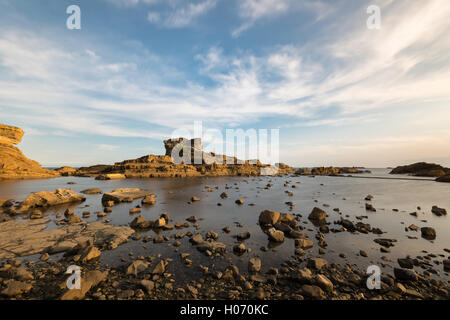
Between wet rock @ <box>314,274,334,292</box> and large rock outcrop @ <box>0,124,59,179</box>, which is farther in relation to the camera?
large rock outcrop @ <box>0,124,59,179</box>

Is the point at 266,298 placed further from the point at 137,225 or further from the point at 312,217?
the point at 312,217

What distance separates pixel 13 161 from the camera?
61406 mm

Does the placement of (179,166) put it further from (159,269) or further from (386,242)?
(386,242)

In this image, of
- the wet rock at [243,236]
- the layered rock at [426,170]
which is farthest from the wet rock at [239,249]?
the layered rock at [426,170]

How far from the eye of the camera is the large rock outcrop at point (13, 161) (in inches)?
2243

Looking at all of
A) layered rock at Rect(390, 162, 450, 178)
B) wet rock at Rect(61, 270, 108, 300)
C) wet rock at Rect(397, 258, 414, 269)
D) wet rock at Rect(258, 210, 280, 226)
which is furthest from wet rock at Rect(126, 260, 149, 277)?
layered rock at Rect(390, 162, 450, 178)

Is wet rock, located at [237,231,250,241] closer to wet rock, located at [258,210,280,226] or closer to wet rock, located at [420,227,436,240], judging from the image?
wet rock, located at [258,210,280,226]

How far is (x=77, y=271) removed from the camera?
6.81m

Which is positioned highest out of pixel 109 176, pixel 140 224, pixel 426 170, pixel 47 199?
pixel 426 170

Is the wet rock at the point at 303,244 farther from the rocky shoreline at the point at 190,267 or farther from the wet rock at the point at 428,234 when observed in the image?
the wet rock at the point at 428,234

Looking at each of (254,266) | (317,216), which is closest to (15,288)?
(254,266)

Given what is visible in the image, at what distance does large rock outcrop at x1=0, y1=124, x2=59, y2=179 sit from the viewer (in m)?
57.0

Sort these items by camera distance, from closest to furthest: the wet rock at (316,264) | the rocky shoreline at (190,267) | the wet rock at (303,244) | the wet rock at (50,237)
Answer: the rocky shoreline at (190,267) → the wet rock at (316,264) → the wet rock at (50,237) → the wet rock at (303,244)

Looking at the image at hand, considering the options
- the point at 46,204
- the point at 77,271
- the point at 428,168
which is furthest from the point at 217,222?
the point at 428,168
